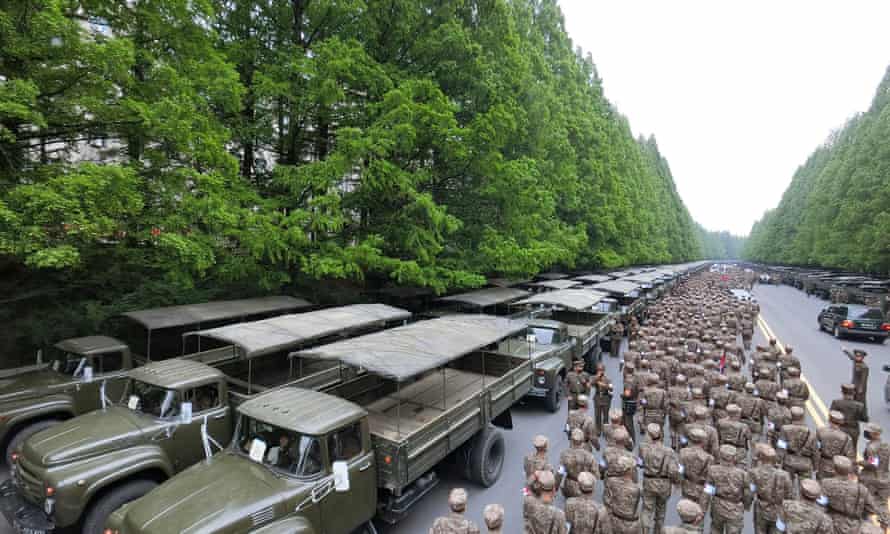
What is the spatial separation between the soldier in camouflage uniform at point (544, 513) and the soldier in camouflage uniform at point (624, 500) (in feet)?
3.23

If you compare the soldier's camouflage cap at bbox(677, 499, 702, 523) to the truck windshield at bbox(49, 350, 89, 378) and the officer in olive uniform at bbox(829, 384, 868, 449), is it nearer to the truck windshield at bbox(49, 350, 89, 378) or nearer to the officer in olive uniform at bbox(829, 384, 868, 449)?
the officer in olive uniform at bbox(829, 384, 868, 449)

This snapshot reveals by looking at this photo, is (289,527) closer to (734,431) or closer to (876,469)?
(734,431)

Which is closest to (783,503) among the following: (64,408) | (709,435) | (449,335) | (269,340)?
(709,435)

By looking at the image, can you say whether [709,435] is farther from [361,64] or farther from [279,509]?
[361,64]

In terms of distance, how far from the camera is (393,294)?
56.2 ft

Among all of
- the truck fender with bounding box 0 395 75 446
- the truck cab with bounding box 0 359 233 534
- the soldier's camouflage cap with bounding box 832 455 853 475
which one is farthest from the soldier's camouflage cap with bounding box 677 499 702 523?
the truck fender with bounding box 0 395 75 446

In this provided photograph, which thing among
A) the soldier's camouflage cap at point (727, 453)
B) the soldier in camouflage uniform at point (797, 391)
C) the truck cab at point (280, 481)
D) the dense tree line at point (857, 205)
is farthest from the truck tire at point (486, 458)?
the dense tree line at point (857, 205)

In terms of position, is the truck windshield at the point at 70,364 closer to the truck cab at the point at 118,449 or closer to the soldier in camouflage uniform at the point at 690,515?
the truck cab at the point at 118,449

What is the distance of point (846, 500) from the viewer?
4906mm

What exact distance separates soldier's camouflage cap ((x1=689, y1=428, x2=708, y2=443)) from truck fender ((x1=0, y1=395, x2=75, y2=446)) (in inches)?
395

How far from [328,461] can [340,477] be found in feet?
0.99

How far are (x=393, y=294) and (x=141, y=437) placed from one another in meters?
11.8

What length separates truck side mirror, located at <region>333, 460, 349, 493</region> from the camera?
427 cm

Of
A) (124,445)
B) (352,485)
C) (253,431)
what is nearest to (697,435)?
(352,485)
